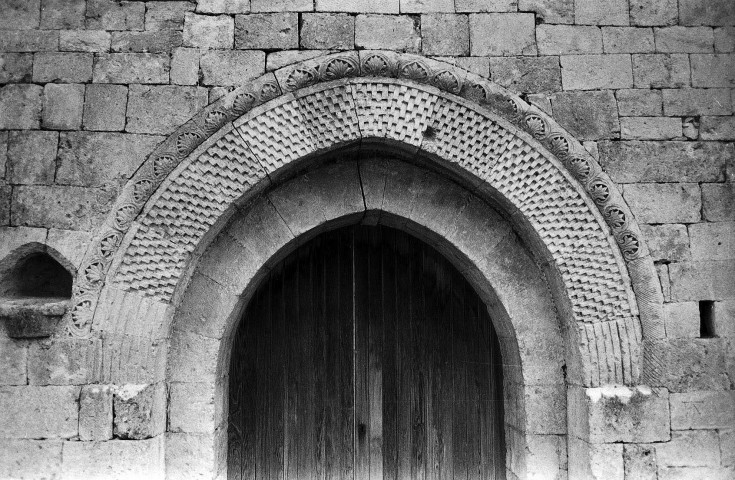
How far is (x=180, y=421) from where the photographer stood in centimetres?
410

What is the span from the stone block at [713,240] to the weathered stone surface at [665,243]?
2.6 inches

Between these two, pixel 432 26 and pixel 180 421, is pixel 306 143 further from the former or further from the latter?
pixel 180 421

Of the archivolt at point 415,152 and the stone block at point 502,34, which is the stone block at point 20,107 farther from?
the stone block at point 502,34

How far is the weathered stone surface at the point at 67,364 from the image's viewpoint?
12.7 ft

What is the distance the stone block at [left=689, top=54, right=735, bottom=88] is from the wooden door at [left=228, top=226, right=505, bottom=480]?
211 centimetres

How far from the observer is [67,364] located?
3.87 meters

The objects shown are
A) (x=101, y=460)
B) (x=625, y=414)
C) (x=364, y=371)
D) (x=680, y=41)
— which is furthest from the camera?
(x=364, y=371)

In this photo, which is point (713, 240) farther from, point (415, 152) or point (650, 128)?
point (415, 152)

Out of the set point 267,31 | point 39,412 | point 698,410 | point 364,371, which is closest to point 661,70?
point 698,410

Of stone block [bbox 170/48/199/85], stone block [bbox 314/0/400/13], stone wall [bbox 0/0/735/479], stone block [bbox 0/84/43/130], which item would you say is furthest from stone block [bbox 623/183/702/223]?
stone block [bbox 0/84/43/130]

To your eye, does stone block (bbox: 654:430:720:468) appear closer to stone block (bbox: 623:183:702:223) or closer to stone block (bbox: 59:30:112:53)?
stone block (bbox: 623:183:702:223)

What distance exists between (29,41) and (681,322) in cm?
448

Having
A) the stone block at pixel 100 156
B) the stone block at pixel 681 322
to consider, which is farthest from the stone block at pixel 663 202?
the stone block at pixel 100 156

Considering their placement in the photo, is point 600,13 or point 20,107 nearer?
point 20,107
